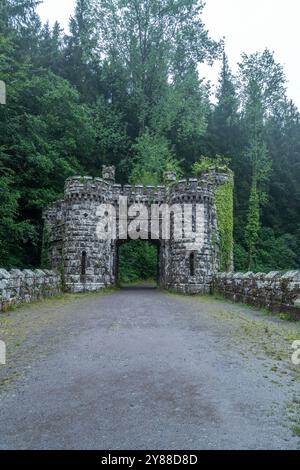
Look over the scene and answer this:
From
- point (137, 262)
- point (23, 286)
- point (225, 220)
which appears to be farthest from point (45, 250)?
point (23, 286)

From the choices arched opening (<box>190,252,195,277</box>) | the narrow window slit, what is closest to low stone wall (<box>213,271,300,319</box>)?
arched opening (<box>190,252,195,277</box>)

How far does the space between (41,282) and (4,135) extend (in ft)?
31.0

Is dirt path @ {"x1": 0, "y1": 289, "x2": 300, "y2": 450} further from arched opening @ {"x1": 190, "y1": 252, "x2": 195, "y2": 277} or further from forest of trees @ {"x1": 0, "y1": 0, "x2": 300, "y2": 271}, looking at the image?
forest of trees @ {"x1": 0, "y1": 0, "x2": 300, "y2": 271}

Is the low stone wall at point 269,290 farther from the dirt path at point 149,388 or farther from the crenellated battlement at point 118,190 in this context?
the crenellated battlement at point 118,190

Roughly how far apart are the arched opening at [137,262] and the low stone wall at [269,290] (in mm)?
15741

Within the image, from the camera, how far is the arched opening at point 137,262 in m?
33.0

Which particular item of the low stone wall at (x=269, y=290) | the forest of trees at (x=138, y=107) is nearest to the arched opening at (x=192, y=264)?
the low stone wall at (x=269, y=290)

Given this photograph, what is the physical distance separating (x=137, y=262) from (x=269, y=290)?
23365 millimetres

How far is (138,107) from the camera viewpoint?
3578cm

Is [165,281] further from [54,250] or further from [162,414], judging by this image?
[162,414]

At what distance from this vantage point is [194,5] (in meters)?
33.3

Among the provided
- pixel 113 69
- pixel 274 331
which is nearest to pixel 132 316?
pixel 274 331

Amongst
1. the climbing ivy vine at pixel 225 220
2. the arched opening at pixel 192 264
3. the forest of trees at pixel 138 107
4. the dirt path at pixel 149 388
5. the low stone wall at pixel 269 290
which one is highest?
the forest of trees at pixel 138 107

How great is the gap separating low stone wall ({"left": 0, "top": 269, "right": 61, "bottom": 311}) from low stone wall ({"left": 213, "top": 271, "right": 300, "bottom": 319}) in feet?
25.8
